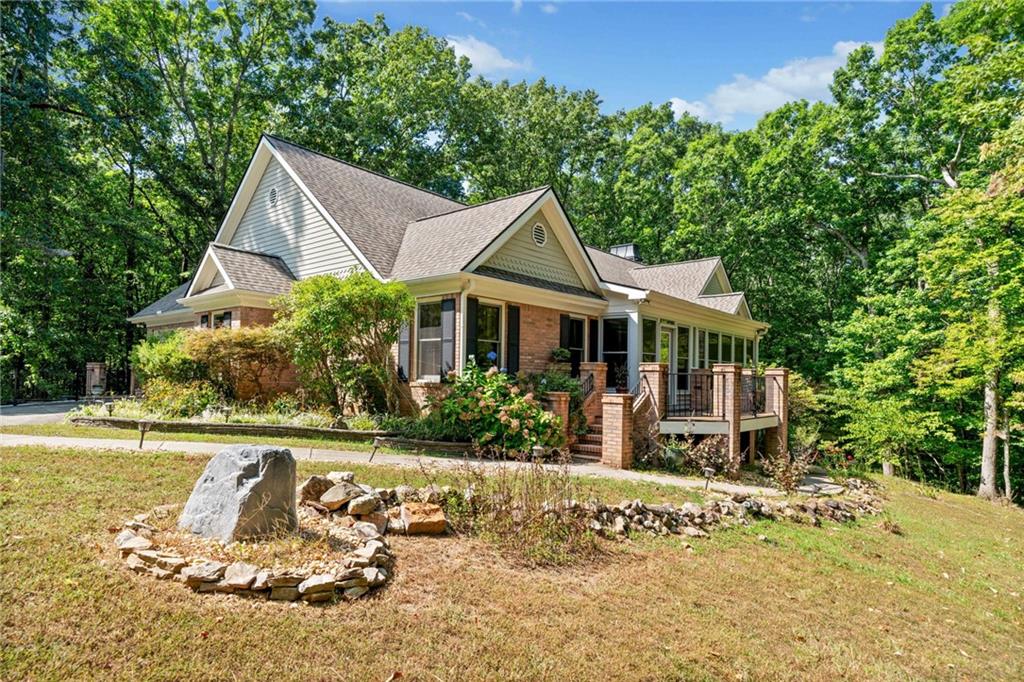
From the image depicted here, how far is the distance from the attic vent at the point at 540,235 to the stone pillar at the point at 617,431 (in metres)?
5.30

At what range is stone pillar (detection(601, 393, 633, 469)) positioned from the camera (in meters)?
10.5

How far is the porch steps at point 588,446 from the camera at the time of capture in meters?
11.5

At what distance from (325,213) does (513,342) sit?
6137 mm

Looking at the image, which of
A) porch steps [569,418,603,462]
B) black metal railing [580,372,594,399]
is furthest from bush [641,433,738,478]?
black metal railing [580,372,594,399]

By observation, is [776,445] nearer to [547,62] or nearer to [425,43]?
[547,62]

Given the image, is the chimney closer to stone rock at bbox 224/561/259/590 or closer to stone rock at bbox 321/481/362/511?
stone rock at bbox 321/481/362/511

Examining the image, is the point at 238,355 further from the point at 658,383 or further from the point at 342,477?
the point at 658,383

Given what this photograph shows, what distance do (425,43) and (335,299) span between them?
2396cm

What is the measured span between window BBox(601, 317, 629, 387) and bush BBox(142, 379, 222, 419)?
1005cm

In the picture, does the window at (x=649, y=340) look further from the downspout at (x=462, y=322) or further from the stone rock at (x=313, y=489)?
the stone rock at (x=313, y=489)

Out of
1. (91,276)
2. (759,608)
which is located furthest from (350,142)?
(759,608)

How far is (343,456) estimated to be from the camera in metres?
9.21

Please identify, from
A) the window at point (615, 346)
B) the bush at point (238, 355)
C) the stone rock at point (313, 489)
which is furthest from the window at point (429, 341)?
the stone rock at point (313, 489)

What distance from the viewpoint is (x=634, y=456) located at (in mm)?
11391
